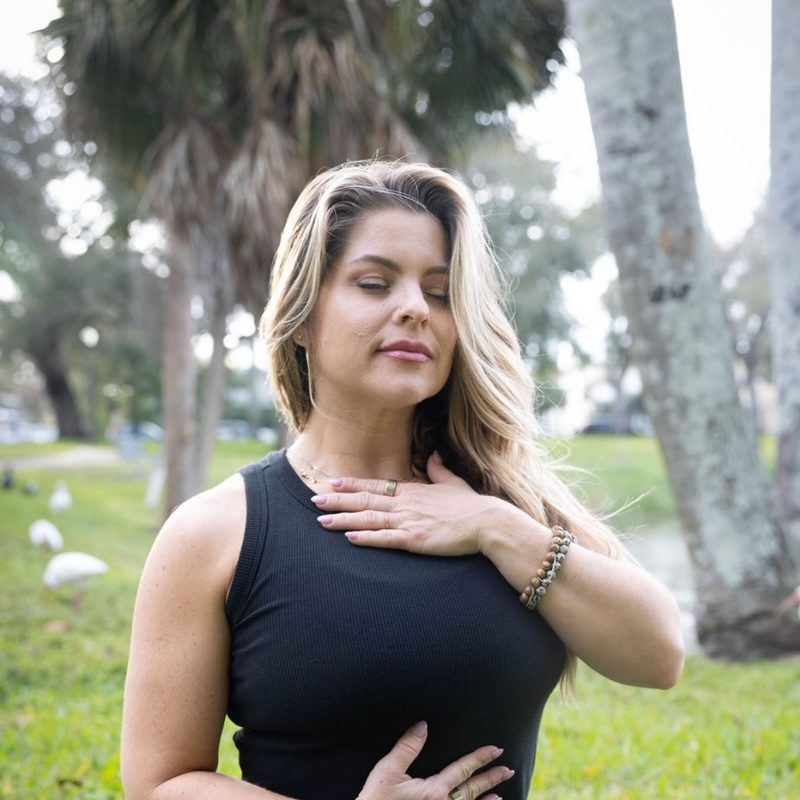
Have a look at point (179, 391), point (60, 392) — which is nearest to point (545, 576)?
point (179, 391)

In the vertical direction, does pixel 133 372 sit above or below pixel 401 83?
below

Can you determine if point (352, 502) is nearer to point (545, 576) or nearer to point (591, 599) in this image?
point (545, 576)

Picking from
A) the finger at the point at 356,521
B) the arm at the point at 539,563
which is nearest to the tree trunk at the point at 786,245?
the arm at the point at 539,563

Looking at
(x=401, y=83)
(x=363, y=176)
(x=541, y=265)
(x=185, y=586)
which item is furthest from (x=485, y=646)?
(x=541, y=265)

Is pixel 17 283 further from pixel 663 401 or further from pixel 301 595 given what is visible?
pixel 301 595

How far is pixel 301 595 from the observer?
1547mm

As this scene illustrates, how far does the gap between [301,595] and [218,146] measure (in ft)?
24.5

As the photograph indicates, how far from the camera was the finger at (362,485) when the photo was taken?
1.72 meters

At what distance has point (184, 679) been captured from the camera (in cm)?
155

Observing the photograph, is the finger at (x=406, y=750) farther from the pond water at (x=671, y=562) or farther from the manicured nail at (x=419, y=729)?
the pond water at (x=671, y=562)

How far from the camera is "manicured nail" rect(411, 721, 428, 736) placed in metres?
1.53

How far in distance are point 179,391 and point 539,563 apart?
1026 cm

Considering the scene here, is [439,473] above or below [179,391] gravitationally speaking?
above

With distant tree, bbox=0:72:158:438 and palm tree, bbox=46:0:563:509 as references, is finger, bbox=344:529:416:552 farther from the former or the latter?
distant tree, bbox=0:72:158:438
